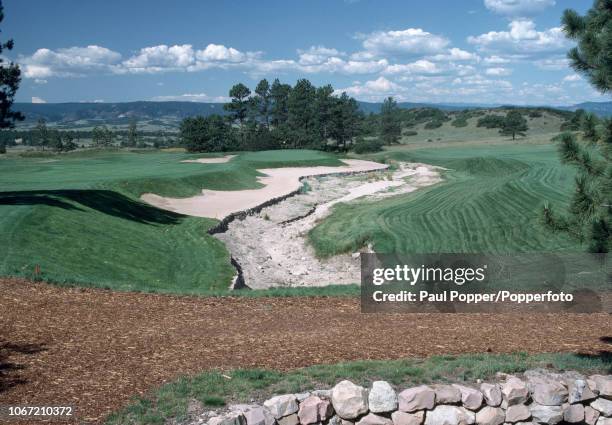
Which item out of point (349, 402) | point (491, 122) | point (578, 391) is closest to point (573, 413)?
point (578, 391)

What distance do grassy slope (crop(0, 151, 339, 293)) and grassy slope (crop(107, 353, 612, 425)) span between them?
6.57 meters

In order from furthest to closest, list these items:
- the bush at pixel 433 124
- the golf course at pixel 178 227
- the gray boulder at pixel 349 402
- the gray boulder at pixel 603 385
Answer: the bush at pixel 433 124, the golf course at pixel 178 227, the gray boulder at pixel 603 385, the gray boulder at pixel 349 402

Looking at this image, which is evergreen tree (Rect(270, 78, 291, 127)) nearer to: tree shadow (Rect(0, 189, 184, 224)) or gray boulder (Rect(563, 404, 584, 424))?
tree shadow (Rect(0, 189, 184, 224))

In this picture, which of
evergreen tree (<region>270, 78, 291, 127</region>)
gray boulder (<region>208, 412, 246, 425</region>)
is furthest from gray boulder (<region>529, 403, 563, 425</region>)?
evergreen tree (<region>270, 78, 291, 127</region>)

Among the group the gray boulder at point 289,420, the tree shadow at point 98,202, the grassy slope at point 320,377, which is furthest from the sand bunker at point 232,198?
the gray boulder at point 289,420

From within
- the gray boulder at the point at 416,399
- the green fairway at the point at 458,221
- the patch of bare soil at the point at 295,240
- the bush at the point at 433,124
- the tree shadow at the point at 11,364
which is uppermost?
the bush at the point at 433,124

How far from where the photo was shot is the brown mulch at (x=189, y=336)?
8508 millimetres

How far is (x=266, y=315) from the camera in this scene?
12.4 metres

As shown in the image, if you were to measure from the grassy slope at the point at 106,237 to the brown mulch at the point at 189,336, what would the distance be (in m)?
2.13

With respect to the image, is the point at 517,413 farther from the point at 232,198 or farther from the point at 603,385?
the point at 232,198

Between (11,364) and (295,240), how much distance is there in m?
23.4

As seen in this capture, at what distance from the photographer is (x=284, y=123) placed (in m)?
119

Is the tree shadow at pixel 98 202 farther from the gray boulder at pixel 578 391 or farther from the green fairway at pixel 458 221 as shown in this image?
the gray boulder at pixel 578 391

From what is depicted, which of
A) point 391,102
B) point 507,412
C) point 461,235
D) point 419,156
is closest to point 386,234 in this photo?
point 461,235
